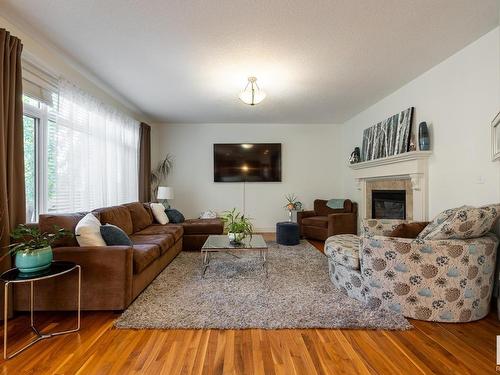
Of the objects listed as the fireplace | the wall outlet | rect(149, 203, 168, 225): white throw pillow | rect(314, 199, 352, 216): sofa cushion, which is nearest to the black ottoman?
rect(314, 199, 352, 216): sofa cushion

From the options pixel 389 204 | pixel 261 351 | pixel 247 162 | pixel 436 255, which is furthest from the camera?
pixel 247 162

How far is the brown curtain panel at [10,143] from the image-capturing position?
6.90ft

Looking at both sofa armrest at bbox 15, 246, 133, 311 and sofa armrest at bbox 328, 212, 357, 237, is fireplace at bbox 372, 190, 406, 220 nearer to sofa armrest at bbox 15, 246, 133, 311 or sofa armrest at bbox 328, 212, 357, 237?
sofa armrest at bbox 328, 212, 357, 237

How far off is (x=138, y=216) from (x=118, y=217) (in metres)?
0.62

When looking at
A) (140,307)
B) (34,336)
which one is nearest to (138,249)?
(140,307)

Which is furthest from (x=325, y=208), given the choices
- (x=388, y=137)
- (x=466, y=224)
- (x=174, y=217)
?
(x=466, y=224)

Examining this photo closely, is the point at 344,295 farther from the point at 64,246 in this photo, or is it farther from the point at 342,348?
the point at 64,246

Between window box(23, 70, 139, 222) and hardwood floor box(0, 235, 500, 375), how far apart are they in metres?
1.43

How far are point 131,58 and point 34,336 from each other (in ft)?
9.19

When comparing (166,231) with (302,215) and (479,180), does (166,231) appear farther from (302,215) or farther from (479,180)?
(479,180)

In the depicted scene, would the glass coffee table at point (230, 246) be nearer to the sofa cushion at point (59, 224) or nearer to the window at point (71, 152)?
the sofa cushion at point (59, 224)

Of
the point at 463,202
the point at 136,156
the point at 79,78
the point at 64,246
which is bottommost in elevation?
the point at 64,246

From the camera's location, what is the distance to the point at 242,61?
9.69 ft

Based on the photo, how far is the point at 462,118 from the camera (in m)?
2.77
